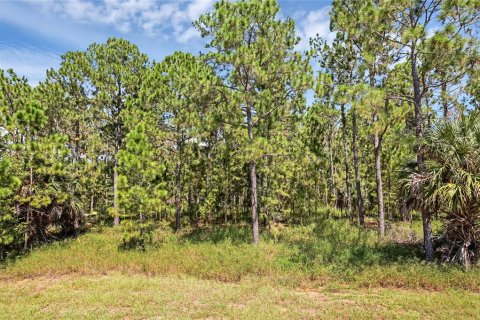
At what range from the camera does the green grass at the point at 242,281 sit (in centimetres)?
705

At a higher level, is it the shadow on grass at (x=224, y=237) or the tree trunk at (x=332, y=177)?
the tree trunk at (x=332, y=177)

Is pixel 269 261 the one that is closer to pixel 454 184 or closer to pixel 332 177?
pixel 454 184

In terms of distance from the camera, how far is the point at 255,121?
13.9 m

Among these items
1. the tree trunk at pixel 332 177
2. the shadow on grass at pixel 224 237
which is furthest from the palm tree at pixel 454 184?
the tree trunk at pixel 332 177

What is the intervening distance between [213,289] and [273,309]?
2.32 meters

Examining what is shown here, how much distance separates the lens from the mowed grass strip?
6738 mm

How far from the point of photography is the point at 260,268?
1022 centimetres

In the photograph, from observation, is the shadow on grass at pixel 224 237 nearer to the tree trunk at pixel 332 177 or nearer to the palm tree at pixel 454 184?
the palm tree at pixel 454 184

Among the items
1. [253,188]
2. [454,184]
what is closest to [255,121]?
[253,188]

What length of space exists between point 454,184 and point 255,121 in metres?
8.03

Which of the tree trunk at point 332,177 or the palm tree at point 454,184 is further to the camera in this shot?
the tree trunk at point 332,177

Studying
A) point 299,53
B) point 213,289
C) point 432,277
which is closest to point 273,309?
point 213,289

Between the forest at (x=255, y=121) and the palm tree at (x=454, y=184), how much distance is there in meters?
0.04

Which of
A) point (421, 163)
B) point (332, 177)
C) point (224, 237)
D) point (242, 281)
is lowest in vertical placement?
point (242, 281)
